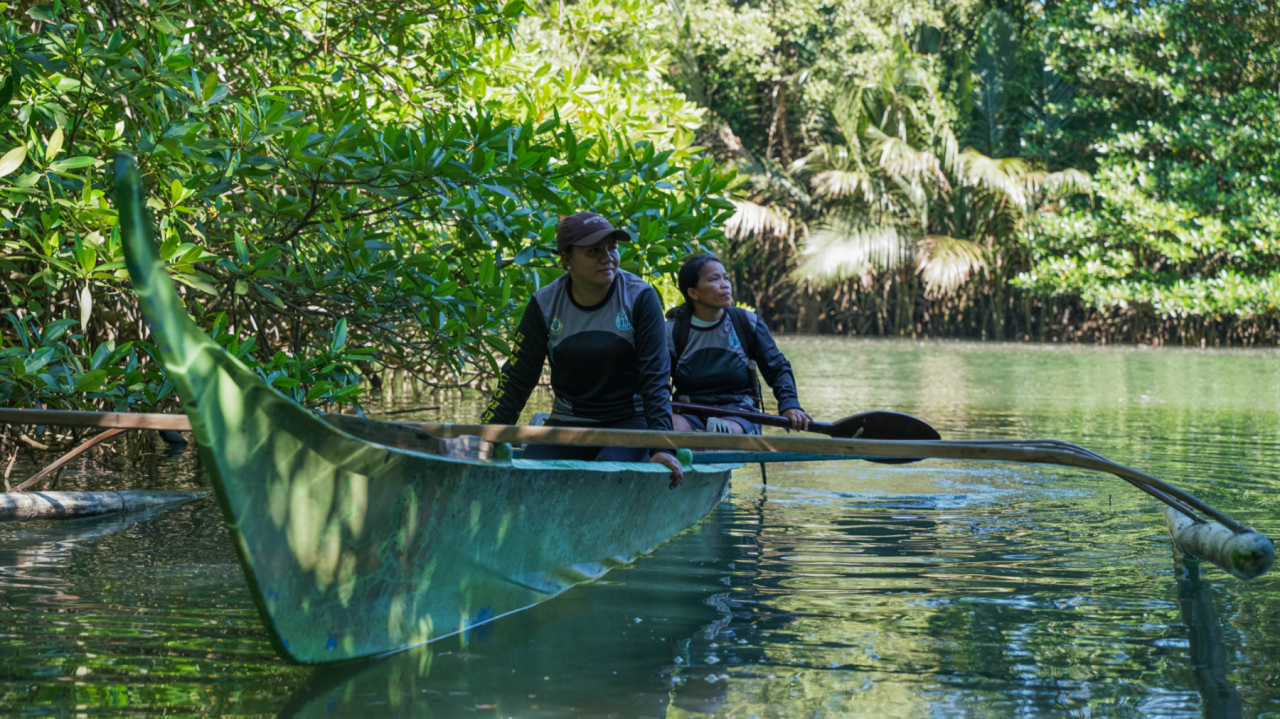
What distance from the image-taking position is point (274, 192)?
6457 millimetres

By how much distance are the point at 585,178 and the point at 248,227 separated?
1.53m

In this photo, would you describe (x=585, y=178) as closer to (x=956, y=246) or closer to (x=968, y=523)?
(x=968, y=523)

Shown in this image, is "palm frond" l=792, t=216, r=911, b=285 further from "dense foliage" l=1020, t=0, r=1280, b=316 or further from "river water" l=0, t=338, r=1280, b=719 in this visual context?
"river water" l=0, t=338, r=1280, b=719

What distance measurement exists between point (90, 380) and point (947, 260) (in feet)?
61.1

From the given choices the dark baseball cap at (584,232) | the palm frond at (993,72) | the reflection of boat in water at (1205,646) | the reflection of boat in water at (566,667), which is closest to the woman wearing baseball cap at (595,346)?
the dark baseball cap at (584,232)

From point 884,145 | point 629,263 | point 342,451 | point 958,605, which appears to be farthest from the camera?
point 884,145

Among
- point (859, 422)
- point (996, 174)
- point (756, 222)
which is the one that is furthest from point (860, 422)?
point (756, 222)

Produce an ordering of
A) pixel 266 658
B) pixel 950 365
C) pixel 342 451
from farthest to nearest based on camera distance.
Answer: pixel 950 365
pixel 266 658
pixel 342 451

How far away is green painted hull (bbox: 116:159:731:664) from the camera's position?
2.54m

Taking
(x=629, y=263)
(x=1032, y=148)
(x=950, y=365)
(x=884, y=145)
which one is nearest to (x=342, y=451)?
(x=629, y=263)

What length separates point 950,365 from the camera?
16.0m

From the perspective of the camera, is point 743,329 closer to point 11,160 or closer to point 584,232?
point 584,232

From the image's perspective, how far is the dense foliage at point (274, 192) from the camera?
14.6 ft

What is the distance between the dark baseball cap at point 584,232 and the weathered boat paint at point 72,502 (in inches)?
98.3
